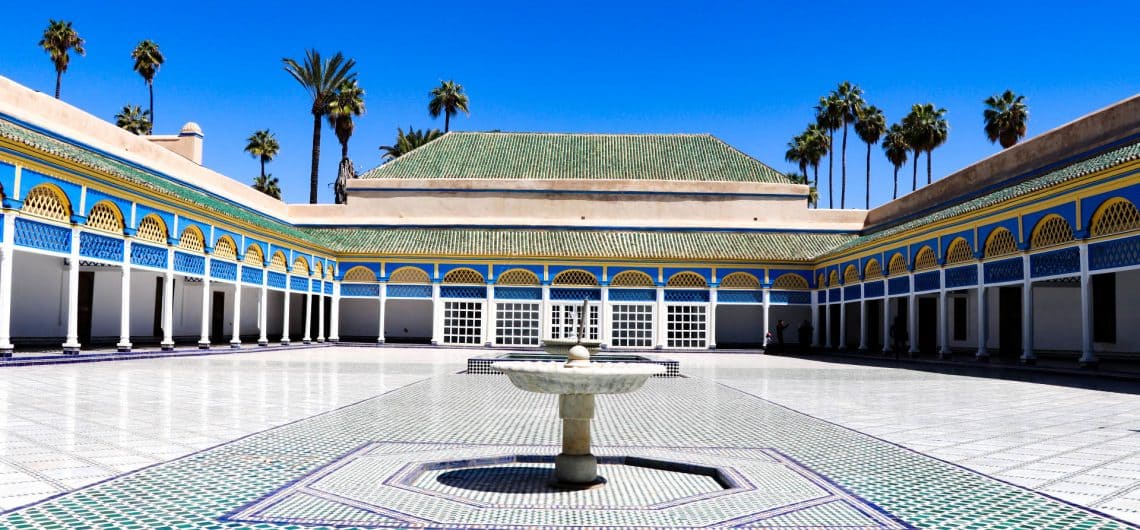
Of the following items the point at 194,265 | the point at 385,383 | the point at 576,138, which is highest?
the point at 576,138

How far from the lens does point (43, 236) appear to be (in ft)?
56.9

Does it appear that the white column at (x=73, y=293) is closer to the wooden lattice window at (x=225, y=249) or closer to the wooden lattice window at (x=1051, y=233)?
the wooden lattice window at (x=225, y=249)

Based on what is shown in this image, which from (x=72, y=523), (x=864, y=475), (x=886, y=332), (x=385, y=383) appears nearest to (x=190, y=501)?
(x=72, y=523)

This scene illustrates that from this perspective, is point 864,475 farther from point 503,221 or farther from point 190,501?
point 503,221

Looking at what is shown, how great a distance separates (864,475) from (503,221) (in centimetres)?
3294

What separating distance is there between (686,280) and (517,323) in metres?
7.18

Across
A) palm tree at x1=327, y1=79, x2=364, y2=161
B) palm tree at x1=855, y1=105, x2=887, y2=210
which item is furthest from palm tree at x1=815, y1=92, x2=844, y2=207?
palm tree at x1=327, y1=79, x2=364, y2=161

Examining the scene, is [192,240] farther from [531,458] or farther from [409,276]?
[531,458]

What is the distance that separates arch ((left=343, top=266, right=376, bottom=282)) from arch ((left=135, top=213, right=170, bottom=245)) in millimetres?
13414

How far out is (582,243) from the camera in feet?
119

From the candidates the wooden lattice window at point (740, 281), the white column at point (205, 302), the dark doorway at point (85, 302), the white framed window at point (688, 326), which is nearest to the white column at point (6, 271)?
the white column at point (205, 302)

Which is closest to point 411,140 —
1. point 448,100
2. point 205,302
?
point 448,100

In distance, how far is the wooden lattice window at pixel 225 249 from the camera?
25180 mm

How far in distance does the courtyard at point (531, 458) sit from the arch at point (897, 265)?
45.3 ft
